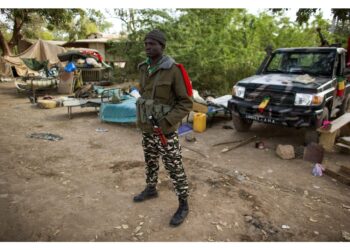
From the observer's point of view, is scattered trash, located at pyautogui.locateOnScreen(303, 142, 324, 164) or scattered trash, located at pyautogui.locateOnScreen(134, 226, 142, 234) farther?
scattered trash, located at pyautogui.locateOnScreen(303, 142, 324, 164)

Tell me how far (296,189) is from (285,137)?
2423mm

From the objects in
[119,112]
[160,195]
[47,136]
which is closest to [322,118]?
[160,195]

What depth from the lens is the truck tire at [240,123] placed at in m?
5.92

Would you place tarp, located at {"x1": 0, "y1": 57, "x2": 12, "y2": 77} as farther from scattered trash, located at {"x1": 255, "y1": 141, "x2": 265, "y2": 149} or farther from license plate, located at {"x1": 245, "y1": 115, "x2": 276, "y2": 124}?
scattered trash, located at {"x1": 255, "y1": 141, "x2": 265, "y2": 149}

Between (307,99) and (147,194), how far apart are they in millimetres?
3285

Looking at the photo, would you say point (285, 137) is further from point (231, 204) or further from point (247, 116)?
point (231, 204)

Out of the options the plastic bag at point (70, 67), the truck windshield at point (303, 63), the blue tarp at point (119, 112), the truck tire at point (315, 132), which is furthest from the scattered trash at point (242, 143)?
the plastic bag at point (70, 67)

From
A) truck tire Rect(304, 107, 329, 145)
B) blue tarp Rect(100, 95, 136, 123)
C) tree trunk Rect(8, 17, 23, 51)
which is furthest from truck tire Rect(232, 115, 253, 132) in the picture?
tree trunk Rect(8, 17, 23, 51)

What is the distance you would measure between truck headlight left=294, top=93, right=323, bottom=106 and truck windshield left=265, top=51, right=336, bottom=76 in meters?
1.13

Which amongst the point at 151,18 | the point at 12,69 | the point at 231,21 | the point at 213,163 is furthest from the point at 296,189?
the point at 12,69

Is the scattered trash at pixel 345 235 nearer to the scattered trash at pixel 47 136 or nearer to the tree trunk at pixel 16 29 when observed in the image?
the scattered trash at pixel 47 136

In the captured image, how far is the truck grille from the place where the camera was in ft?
15.9

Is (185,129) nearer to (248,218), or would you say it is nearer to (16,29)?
(248,218)

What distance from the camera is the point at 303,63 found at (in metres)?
5.83
